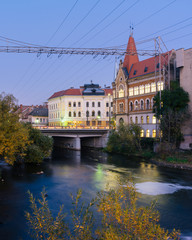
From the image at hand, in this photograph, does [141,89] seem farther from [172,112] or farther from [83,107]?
[83,107]

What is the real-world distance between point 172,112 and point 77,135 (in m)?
29.0

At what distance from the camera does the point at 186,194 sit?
86.5ft

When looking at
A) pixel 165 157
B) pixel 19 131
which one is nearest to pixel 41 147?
pixel 19 131

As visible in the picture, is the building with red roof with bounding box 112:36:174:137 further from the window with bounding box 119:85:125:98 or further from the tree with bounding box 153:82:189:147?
the tree with bounding box 153:82:189:147

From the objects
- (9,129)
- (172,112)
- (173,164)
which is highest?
(172,112)

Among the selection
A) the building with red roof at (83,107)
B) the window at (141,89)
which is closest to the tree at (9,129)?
the window at (141,89)

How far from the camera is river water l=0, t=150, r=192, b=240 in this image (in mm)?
19484

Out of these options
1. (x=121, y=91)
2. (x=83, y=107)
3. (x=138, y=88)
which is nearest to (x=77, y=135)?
(x=121, y=91)

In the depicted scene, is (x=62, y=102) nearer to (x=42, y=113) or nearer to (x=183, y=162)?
(x=42, y=113)

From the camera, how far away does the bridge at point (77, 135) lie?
64.9m

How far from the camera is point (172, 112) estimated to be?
45.5 metres

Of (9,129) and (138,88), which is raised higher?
(138,88)

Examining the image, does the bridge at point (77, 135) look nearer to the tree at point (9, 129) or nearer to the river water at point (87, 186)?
the river water at point (87, 186)

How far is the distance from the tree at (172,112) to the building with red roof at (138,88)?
5522 millimetres
